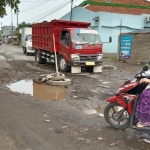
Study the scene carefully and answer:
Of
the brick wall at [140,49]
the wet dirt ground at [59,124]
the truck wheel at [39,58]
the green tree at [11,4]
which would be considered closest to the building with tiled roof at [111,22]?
the brick wall at [140,49]

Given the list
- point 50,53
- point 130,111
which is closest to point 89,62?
point 50,53

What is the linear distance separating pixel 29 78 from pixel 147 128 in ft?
23.8

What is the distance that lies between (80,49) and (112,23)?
1464 cm

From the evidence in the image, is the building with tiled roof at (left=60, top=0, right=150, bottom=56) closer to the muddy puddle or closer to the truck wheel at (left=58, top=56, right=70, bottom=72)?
the truck wheel at (left=58, top=56, right=70, bottom=72)

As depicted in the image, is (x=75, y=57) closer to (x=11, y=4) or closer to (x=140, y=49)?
(x=11, y=4)

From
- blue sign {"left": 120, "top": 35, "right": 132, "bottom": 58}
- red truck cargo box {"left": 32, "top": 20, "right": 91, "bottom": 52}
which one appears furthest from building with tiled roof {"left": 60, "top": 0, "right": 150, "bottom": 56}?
red truck cargo box {"left": 32, "top": 20, "right": 91, "bottom": 52}

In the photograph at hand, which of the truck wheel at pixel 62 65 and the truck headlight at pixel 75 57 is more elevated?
the truck headlight at pixel 75 57

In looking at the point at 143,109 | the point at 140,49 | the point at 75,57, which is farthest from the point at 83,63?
the point at 143,109

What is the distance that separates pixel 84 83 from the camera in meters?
9.52

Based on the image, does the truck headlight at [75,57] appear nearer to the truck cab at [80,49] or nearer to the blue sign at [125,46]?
the truck cab at [80,49]

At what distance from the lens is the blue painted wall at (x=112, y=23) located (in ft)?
81.5

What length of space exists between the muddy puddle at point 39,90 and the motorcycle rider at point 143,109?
3363mm

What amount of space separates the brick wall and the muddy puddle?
32.4 feet

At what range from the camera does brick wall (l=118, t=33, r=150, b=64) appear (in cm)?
1659
